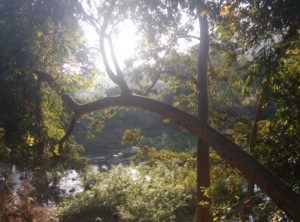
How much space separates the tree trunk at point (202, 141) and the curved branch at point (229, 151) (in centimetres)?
319

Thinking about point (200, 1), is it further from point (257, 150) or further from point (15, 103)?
point (15, 103)

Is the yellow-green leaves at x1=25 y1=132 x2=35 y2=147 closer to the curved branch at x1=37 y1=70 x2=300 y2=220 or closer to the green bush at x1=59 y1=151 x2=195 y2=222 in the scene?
the curved branch at x1=37 y1=70 x2=300 y2=220

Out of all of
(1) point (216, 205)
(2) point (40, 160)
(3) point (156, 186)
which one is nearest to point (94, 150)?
(3) point (156, 186)

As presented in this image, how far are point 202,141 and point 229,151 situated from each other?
3.86 metres

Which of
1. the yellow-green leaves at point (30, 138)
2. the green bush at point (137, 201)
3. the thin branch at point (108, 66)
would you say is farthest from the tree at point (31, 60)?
the green bush at point (137, 201)

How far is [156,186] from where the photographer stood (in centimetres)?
1630

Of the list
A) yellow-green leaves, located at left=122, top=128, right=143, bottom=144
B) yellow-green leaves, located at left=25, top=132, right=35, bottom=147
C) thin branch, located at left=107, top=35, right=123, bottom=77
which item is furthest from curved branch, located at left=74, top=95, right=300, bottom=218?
yellow-green leaves, located at left=122, top=128, right=143, bottom=144

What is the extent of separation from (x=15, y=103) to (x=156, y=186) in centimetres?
878

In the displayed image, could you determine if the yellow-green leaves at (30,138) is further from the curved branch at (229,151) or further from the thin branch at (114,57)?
the thin branch at (114,57)

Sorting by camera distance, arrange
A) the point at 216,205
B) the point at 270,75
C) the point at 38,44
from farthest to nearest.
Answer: the point at 38,44, the point at 216,205, the point at 270,75

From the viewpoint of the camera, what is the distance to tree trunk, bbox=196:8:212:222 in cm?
941

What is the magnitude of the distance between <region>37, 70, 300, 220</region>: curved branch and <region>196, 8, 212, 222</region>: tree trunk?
3.19 m

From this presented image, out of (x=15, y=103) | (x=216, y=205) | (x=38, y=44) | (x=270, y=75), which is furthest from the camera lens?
(x=15, y=103)

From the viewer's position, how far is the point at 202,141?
9.50 metres
